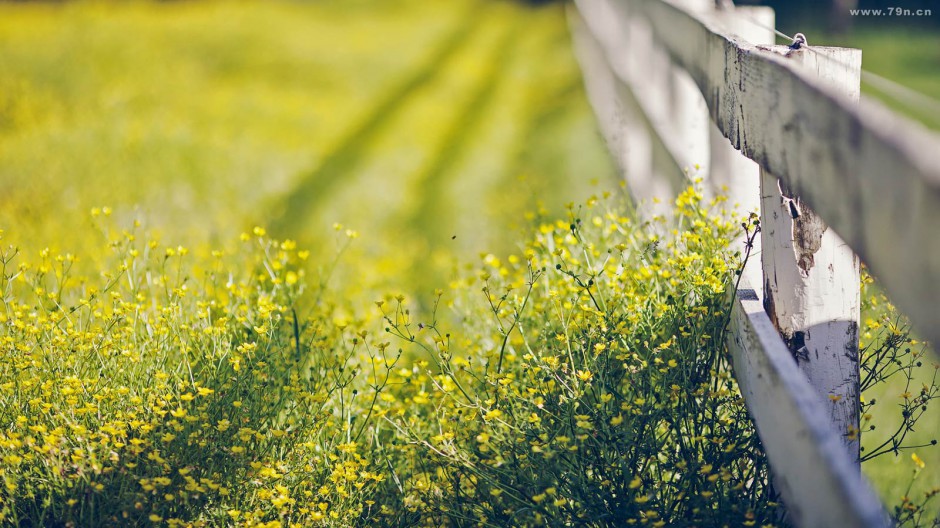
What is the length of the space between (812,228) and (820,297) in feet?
0.53

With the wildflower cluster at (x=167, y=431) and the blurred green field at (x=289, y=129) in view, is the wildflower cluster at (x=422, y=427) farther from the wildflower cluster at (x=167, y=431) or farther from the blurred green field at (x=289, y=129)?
the blurred green field at (x=289, y=129)

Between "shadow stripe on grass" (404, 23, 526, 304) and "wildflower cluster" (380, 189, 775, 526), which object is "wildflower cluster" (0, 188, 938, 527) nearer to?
"wildflower cluster" (380, 189, 775, 526)

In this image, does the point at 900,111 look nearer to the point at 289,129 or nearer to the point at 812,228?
the point at 289,129

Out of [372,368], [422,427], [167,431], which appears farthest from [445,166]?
[167,431]

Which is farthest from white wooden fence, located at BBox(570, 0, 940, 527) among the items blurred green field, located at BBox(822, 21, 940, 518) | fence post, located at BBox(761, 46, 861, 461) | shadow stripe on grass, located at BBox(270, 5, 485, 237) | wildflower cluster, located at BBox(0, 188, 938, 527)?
shadow stripe on grass, located at BBox(270, 5, 485, 237)

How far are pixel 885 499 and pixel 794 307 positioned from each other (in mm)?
1424

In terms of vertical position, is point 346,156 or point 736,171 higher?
point 346,156

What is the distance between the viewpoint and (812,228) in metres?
2.21

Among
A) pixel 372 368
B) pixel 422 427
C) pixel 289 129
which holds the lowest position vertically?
pixel 422 427

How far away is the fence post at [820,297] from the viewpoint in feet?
7.26

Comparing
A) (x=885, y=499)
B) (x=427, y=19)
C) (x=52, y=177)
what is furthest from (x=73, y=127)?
(x=427, y=19)

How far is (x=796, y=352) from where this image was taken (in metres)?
2.27

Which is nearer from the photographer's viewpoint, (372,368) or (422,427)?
(422,427)

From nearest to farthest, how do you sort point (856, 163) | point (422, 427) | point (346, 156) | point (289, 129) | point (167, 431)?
point (856, 163) < point (167, 431) < point (422, 427) < point (346, 156) < point (289, 129)
